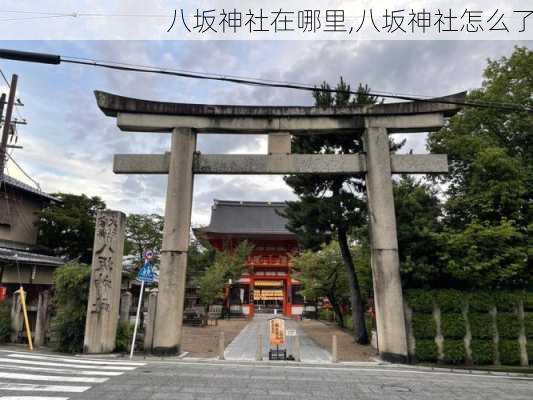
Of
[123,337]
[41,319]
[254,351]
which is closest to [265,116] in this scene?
[254,351]

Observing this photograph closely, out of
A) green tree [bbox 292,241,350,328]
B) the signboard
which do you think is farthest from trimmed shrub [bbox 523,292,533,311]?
green tree [bbox 292,241,350,328]

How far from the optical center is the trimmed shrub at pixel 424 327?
10.2m

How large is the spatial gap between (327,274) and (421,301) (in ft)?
33.0

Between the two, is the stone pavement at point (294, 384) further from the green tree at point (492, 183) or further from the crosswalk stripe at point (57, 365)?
the green tree at point (492, 183)

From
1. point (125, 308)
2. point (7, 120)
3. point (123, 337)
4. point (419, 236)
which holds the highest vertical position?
point (7, 120)

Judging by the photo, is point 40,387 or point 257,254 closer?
point 40,387

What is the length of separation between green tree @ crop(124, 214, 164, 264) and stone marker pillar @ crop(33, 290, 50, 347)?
47.5ft

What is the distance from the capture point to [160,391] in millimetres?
5914

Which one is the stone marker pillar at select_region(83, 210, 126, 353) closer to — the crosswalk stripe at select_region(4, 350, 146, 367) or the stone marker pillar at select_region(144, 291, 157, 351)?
the crosswalk stripe at select_region(4, 350, 146, 367)

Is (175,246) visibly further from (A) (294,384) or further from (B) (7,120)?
(B) (7,120)

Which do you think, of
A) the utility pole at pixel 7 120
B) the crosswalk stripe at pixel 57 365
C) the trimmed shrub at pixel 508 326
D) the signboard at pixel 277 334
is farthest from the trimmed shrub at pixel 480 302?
the utility pole at pixel 7 120

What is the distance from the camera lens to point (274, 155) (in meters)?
11.5

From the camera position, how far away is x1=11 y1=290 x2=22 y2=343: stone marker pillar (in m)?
11.2

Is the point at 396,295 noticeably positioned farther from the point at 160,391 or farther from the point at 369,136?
the point at 160,391
